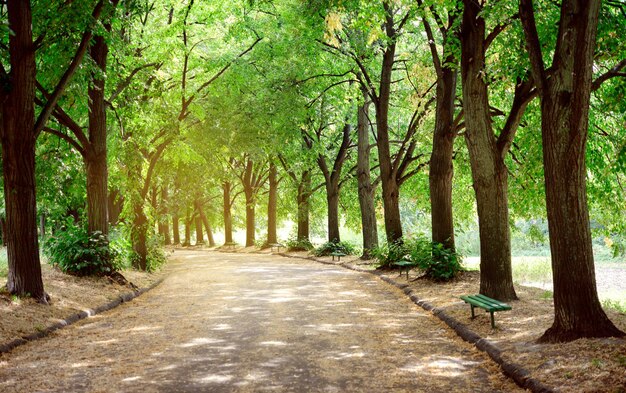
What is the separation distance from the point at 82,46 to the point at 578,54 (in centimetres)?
880

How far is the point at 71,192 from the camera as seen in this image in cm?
1988

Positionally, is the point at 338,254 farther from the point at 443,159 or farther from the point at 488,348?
the point at 488,348

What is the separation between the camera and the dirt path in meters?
5.84

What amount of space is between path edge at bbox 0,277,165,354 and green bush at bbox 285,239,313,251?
55.8ft

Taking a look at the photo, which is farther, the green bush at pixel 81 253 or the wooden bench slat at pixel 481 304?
the green bush at pixel 81 253

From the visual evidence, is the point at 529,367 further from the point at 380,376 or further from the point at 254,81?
the point at 254,81

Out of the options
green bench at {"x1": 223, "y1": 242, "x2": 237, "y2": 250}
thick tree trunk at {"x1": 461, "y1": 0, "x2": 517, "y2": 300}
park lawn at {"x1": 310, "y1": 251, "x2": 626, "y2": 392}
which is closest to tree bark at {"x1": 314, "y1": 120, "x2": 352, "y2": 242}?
green bench at {"x1": 223, "y1": 242, "x2": 237, "y2": 250}

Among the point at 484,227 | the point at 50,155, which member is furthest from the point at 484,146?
the point at 50,155

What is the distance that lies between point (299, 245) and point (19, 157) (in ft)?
72.8

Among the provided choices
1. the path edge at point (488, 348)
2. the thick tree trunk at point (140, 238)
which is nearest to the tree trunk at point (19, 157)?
the path edge at point (488, 348)

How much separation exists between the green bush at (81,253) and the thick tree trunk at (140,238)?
421 centimetres

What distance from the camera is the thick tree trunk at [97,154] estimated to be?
553 inches

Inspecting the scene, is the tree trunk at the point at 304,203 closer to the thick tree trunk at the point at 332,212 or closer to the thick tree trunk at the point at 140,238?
the thick tree trunk at the point at 332,212

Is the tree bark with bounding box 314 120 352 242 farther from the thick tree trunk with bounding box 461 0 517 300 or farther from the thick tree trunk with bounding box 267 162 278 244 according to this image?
the thick tree trunk with bounding box 461 0 517 300
